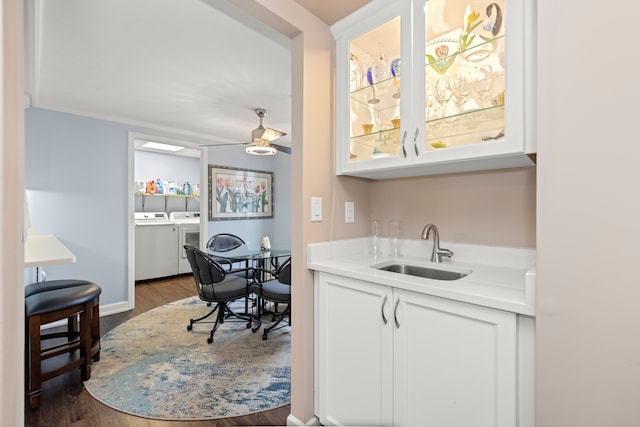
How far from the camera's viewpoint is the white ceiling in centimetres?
163

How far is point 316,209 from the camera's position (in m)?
1.59

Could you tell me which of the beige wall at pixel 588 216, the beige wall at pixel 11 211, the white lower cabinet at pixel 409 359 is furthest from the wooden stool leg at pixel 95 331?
the beige wall at pixel 588 216

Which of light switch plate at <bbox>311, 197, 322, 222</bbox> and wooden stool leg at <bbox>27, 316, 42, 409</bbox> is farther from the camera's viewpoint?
wooden stool leg at <bbox>27, 316, 42, 409</bbox>

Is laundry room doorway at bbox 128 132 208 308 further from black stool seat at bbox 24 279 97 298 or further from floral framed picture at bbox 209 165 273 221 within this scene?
black stool seat at bbox 24 279 97 298

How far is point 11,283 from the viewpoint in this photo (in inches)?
34.4

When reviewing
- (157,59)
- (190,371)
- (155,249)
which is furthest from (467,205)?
(155,249)

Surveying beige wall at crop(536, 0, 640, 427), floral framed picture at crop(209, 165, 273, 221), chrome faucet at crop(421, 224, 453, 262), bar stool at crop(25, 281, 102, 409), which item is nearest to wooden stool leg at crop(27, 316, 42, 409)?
bar stool at crop(25, 281, 102, 409)

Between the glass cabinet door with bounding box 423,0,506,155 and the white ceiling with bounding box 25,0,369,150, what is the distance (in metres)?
0.45

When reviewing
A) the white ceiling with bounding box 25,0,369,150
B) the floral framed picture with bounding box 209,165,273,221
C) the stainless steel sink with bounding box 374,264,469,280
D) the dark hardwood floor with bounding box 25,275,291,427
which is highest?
the white ceiling with bounding box 25,0,369,150

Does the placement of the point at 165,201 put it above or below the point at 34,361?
above

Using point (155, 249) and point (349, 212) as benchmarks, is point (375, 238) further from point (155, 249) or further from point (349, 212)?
point (155, 249)

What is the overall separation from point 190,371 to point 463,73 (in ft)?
8.21

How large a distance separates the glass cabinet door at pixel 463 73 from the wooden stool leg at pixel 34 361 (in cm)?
239

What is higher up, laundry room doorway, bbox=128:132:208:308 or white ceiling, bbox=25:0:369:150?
white ceiling, bbox=25:0:369:150
